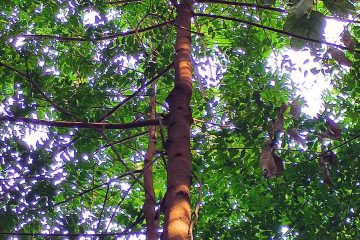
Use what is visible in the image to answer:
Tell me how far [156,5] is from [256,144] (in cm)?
178

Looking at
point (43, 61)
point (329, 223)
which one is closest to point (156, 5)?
point (43, 61)

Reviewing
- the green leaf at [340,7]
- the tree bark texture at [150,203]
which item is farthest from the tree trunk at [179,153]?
the green leaf at [340,7]

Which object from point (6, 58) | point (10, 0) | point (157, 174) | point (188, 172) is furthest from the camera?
point (157, 174)

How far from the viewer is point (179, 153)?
2.56m

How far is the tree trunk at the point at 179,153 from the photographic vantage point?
2115mm

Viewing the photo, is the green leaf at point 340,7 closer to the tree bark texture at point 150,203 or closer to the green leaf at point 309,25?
the green leaf at point 309,25

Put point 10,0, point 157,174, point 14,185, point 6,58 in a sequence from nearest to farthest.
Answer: point 14,185 → point 6,58 → point 10,0 → point 157,174

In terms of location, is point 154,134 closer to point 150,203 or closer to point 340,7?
point 150,203

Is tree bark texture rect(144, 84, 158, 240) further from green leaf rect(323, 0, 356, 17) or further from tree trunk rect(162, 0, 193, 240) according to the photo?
green leaf rect(323, 0, 356, 17)

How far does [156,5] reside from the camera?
499cm

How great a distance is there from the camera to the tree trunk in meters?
2.12

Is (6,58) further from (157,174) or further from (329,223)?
(329,223)

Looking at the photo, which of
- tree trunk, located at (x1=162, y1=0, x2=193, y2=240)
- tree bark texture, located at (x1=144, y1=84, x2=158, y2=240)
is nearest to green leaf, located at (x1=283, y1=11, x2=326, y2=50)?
tree trunk, located at (x1=162, y1=0, x2=193, y2=240)

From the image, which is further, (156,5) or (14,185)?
(156,5)
